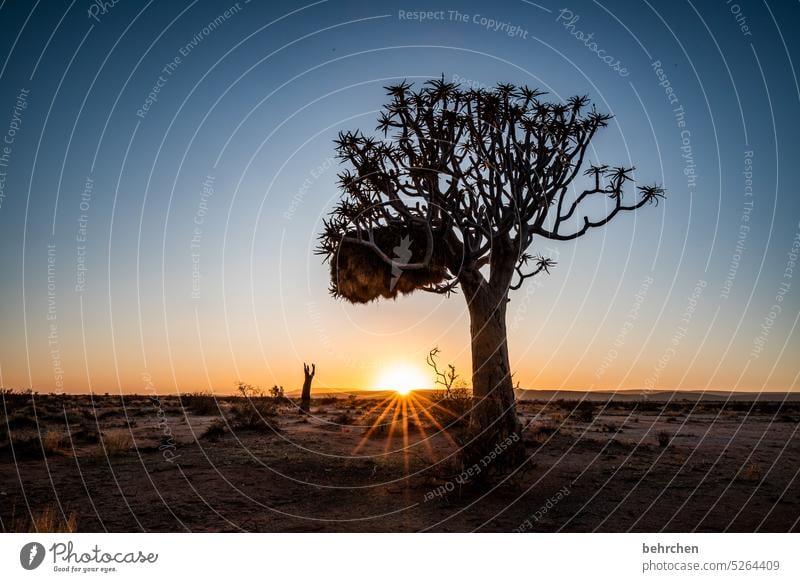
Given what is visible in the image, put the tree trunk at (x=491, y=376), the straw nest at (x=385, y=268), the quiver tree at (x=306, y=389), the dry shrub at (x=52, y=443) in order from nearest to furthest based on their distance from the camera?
the tree trunk at (x=491, y=376), the straw nest at (x=385, y=268), the dry shrub at (x=52, y=443), the quiver tree at (x=306, y=389)

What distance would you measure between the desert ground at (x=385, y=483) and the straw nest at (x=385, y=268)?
3321 mm

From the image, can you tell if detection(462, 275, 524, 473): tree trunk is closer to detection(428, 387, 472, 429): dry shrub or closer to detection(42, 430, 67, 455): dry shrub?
detection(428, 387, 472, 429): dry shrub

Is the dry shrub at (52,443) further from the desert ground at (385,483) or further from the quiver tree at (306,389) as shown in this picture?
the quiver tree at (306,389)

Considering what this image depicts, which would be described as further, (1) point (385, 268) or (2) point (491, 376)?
(1) point (385, 268)

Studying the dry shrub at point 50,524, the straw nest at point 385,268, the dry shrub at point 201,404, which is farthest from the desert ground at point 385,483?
the dry shrub at point 201,404

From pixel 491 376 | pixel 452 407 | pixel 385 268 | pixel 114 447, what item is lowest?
pixel 114 447

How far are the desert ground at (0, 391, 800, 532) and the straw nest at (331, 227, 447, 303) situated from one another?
131 inches

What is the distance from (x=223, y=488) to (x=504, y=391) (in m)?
5.06

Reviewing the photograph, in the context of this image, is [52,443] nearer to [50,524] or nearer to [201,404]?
[50,524]

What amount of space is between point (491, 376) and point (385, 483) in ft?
8.61

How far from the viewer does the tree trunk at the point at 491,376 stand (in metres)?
9.77

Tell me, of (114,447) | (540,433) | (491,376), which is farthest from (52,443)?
(540,433)

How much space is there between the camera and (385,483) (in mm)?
9422

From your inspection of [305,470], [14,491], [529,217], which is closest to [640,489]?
[529,217]
